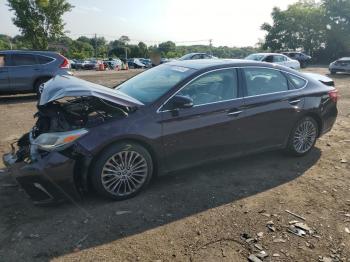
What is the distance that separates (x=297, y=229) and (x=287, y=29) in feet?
159

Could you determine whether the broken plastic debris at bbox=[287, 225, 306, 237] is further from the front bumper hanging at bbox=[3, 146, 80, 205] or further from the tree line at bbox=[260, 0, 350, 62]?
the tree line at bbox=[260, 0, 350, 62]

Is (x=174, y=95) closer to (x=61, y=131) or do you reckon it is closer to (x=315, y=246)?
(x=61, y=131)

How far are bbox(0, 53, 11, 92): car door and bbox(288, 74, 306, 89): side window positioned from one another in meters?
9.10

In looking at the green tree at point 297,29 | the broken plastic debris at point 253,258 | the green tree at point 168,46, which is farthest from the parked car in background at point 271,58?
the green tree at point 168,46

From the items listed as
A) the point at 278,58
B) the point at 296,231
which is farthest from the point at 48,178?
the point at 278,58

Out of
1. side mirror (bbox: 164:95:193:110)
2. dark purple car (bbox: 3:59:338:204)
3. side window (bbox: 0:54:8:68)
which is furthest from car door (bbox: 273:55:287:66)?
side mirror (bbox: 164:95:193:110)

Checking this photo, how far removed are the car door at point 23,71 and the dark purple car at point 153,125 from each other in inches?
290

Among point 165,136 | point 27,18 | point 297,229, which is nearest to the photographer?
point 297,229

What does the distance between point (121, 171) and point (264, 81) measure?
102 inches

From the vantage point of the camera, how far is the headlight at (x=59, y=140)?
153 inches

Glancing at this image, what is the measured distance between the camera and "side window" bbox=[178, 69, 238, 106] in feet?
15.4

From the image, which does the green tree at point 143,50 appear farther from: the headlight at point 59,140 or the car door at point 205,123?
the headlight at point 59,140

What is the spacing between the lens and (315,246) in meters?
3.49

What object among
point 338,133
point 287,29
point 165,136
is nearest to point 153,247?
point 165,136
